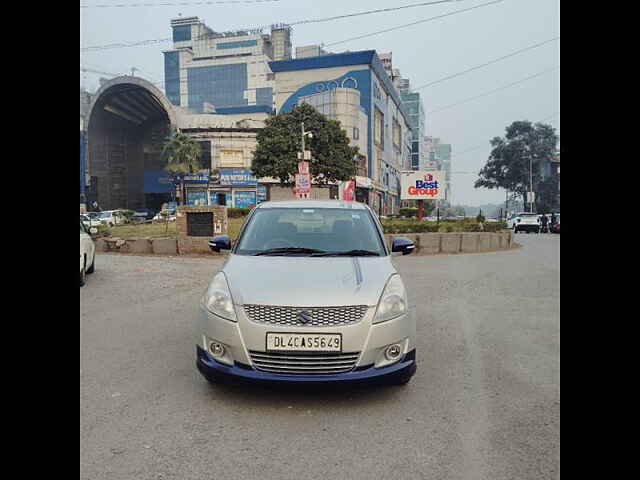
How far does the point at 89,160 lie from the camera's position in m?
62.6

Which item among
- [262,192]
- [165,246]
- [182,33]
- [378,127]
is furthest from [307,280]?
[182,33]

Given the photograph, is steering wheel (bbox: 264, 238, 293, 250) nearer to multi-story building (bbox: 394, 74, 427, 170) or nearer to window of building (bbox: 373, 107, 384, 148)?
window of building (bbox: 373, 107, 384, 148)

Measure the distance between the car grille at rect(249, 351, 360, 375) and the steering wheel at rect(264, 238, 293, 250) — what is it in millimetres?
1459

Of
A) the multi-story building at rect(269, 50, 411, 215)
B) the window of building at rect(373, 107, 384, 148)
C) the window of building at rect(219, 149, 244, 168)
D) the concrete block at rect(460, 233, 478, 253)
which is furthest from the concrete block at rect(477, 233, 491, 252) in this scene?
the window of building at rect(373, 107, 384, 148)

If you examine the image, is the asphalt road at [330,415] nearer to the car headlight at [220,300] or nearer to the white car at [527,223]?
the car headlight at [220,300]

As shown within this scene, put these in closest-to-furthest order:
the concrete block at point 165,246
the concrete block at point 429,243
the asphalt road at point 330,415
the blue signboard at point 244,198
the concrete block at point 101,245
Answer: the asphalt road at point 330,415
the concrete block at point 165,246
the concrete block at point 101,245
the concrete block at point 429,243
the blue signboard at point 244,198

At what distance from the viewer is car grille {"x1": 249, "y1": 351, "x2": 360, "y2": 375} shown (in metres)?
3.62

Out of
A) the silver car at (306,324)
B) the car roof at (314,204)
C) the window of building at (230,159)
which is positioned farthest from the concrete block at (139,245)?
the window of building at (230,159)

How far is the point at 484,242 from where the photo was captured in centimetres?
1870

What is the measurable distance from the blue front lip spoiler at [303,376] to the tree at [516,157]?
76800 mm

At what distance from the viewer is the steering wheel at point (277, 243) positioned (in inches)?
193

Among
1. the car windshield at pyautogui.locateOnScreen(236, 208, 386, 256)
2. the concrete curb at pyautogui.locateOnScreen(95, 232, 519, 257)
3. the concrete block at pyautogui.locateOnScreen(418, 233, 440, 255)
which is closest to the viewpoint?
the car windshield at pyautogui.locateOnScreen(236, 208, 386, 256)
